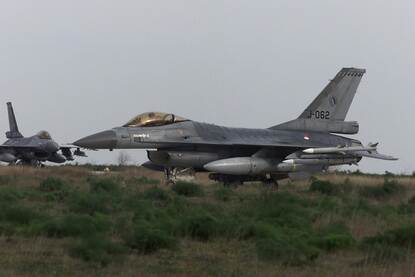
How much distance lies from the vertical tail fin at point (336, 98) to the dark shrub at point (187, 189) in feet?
25.6

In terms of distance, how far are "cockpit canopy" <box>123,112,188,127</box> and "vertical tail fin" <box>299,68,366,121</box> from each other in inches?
221

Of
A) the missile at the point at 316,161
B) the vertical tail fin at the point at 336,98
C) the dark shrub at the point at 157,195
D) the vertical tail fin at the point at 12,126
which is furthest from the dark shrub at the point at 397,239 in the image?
the vertical tail fin at the point at 12,126

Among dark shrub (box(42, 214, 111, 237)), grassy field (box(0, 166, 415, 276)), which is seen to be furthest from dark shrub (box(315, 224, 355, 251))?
dark shrub (box(42, 214, 111, 237))

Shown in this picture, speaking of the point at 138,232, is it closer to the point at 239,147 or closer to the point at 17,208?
the point at 17,208

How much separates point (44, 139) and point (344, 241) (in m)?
36.1

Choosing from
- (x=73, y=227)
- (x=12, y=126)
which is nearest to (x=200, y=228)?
(x=73, y=227)

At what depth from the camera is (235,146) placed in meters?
24.8

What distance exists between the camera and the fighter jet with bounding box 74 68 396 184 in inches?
920

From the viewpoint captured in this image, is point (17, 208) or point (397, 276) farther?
point (17, 208)

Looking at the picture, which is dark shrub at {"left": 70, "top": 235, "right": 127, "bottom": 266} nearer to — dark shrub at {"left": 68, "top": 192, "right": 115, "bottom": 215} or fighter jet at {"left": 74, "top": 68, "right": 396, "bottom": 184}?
dark shrub at {"left": 68, "top": 192, "right": 115, "bottom": 215}

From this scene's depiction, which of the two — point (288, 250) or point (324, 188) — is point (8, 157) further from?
point (288, 250)

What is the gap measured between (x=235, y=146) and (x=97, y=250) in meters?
16.1

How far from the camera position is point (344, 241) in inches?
418

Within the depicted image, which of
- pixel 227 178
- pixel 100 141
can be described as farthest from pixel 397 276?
pixel 227 178
